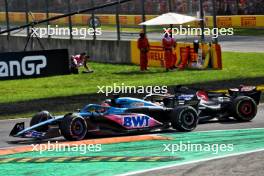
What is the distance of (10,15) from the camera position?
3819cm

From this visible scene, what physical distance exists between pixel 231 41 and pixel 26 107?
2365 cm

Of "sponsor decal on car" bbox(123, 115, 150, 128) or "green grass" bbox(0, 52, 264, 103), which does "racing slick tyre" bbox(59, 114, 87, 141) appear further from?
"green grass" bbox(0, 52, 264, 103)

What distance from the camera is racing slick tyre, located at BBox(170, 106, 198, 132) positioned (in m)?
13.6

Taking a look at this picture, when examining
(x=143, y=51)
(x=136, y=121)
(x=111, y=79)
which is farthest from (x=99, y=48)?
(x=136, y=121)

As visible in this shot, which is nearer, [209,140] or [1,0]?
[209,140]

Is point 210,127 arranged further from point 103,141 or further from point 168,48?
point 168,48

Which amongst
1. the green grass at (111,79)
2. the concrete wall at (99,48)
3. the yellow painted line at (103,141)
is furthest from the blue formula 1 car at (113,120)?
the concrete wall at (99,48)

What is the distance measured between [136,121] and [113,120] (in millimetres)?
453

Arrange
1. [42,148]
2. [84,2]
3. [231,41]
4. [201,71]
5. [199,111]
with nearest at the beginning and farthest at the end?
1. [42,148]
2. [199,111]
3. [201,71]
4. [84,2]
5. [231,41]

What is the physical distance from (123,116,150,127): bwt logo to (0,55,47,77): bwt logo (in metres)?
10.2

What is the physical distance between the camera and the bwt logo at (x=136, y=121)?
1336 centimetres

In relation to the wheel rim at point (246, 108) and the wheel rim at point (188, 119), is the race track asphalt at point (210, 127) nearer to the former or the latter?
the wheel rim at point (246, 108)

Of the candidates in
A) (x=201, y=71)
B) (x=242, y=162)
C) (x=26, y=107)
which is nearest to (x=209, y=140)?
(x=242, y=162)

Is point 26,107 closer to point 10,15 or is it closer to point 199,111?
point 199,111
